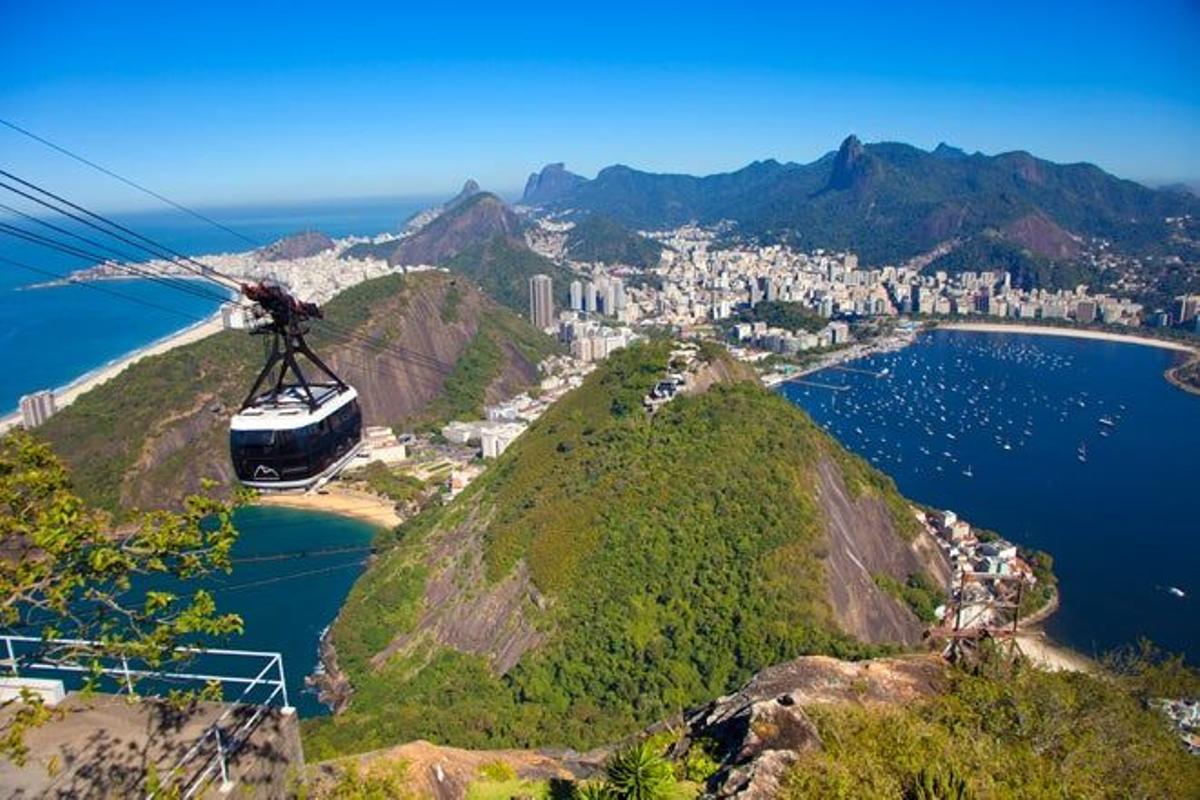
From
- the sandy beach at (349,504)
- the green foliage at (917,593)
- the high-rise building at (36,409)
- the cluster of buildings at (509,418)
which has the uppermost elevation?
the high-rise building at (36,409)

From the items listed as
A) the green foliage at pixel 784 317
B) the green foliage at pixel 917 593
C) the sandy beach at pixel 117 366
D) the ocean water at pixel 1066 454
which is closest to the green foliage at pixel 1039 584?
the ocean water at pixel 1066 454

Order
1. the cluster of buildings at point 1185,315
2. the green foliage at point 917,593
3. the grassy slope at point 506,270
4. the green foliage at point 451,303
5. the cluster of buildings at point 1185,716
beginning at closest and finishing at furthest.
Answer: the cluster of buildings at point 1185,716 → the green foliage at point 917,593 → the green foliage at point 451,303 → the cluster of buildings at point 1185,315 → the grassy slope at point 506,270

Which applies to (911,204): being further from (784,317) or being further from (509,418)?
(509,418)

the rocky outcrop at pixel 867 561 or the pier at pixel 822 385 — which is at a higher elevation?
the rocky outcrop at pixel 867 561

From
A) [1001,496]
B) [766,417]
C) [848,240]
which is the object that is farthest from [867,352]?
[848,240]

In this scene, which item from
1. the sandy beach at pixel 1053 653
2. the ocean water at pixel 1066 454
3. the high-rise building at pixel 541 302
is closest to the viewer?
the sandy beach at pixel 1053 653

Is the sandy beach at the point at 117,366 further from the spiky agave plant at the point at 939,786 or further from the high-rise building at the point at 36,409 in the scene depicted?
the spiky agave plant at the point at 939,786

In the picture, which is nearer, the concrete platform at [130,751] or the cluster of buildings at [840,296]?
the concrete platform at [130,751]

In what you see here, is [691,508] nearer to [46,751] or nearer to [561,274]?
[46,751]
